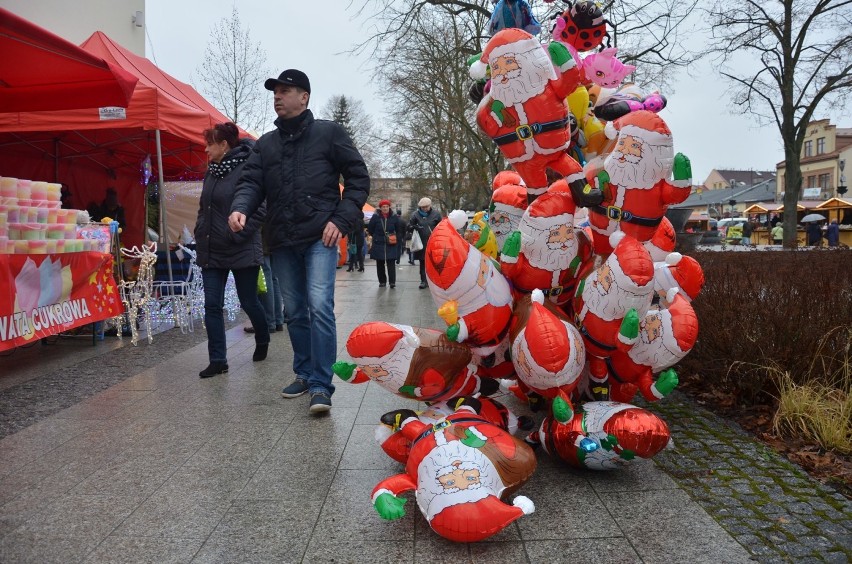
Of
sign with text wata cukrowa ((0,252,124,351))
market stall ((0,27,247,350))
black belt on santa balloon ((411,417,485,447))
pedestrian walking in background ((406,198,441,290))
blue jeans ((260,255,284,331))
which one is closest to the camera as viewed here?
black belt on santa balloon ((411,417,485,447))

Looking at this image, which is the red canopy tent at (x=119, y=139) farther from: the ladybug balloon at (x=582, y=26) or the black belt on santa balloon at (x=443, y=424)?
the black belt on santa balloon at (x=443, y=424)

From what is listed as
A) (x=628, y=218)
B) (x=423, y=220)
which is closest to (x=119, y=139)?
(x=423, y=220)

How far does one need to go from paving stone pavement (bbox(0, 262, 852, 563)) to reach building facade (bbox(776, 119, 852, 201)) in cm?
6383

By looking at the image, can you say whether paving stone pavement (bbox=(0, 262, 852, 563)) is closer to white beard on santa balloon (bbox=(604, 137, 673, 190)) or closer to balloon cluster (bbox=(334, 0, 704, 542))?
balloon cluster (bbox=(334, 0, 704, 542))

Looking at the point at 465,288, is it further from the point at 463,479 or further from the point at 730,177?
the point at 730,177

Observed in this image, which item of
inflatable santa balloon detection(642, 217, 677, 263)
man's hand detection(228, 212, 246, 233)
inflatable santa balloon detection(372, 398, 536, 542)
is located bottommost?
inflatable santa balloon detection(372, 398, 536, 542)

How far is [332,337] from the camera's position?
13.4 feet

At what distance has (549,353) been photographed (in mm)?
2625

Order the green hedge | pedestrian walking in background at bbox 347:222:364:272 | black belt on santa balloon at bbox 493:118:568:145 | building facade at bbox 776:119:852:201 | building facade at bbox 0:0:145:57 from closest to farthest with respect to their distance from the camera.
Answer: black belt on santa balloon at bbox 493:118:568:145 < the green hedge < building facade at bbox 0:0:145:57 < pedestrian walking in background at bbox 347:222:364:272 < building facade at bbox 776:119:852:201

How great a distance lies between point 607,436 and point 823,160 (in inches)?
2827

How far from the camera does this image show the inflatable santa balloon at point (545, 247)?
2.91 metres

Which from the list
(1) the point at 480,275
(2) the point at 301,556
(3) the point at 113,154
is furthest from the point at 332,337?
(3) the point at 113,154

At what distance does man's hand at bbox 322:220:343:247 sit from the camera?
3932 mm

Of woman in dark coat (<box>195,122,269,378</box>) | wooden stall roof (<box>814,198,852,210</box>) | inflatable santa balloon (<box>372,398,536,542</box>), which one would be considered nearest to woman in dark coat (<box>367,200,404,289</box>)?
woman in dark coat (<box>195,122,269,378</box>)
